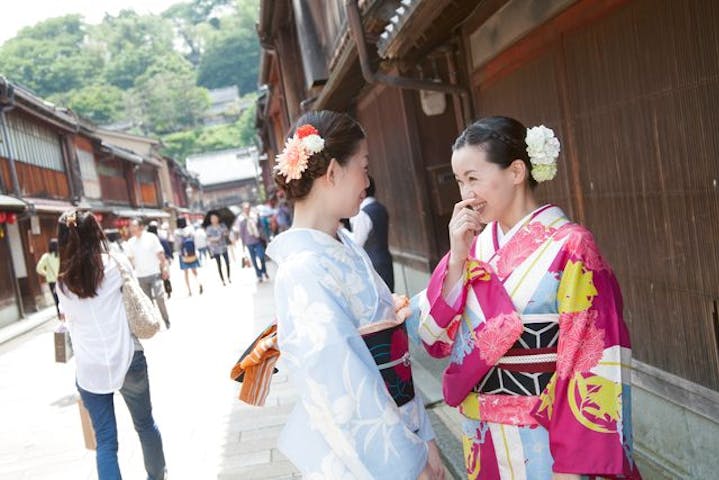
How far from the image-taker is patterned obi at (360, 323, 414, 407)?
2.30 meters

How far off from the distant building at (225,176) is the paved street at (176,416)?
53.6 m

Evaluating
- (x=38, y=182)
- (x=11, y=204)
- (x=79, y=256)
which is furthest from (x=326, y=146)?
(x=38, y=182)

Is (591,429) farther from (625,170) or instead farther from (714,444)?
(625,170)

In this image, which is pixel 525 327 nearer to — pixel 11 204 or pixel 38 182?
pixel 11 204

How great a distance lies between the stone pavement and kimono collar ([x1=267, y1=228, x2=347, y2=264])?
8.94 ft

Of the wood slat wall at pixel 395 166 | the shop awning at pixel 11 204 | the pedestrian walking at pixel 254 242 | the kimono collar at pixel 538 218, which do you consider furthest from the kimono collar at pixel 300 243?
the shop awning at pixel 11 204

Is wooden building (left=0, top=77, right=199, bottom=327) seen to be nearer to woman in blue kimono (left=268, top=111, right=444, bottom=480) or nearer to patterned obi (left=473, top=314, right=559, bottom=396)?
woman in blue kimono (left=268, top=111, right=444, bottom=480)

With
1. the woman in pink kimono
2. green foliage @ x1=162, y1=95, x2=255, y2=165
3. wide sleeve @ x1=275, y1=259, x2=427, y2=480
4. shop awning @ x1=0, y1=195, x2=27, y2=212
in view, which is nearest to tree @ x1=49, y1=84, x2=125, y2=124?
green foliage @ x1=162, y1=95, x2=255, y2=165

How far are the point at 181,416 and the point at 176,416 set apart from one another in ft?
0.18

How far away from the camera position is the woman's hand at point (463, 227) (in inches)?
94.4

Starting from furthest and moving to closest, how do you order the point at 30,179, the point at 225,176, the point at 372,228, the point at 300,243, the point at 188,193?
the point at 225,176 < the point at 188,193 < the point at 30,179 < the point at 372,228 < the point at 300,243

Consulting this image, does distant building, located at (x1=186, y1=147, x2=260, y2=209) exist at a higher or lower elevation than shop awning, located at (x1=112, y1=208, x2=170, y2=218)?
higher

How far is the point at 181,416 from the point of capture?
6625 mm

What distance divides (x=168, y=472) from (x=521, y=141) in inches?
160
